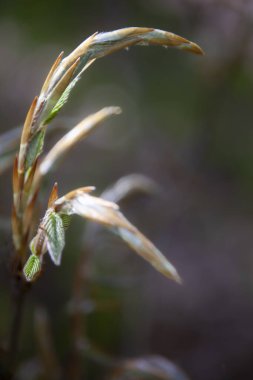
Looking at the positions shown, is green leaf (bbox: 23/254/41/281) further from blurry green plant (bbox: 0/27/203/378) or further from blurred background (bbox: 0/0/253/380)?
blurred background (bbox: 0/0/253/380)

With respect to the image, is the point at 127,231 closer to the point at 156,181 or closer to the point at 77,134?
the point at 77,134

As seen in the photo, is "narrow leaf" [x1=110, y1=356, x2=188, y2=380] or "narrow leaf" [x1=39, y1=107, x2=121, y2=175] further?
"narrow leaf" [x1=110, y1=356, x2=188, y2=380]

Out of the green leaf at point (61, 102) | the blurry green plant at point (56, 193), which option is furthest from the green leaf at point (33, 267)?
the green leaf at point (61, 102)

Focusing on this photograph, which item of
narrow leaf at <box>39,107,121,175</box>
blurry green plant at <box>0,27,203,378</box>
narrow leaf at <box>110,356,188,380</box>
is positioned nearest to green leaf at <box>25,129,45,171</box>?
blurry green plant at <box>0,27,203,378</box>

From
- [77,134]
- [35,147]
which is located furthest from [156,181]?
[35,147]

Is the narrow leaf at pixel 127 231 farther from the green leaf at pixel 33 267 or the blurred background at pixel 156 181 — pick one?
the blurred background at pixel 156 181

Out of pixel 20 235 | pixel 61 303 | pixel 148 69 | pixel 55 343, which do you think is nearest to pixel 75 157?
pixel 148 69

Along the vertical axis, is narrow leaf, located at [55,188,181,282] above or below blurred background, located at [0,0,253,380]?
above
